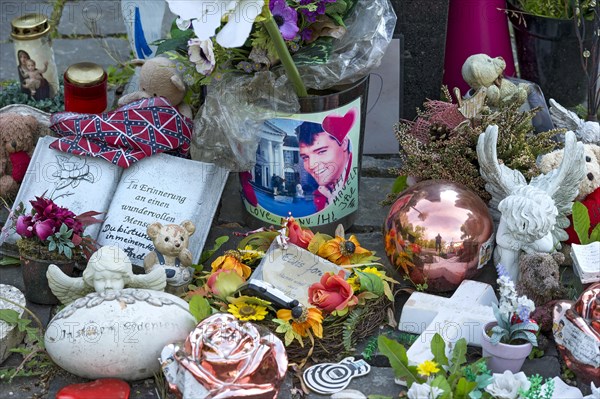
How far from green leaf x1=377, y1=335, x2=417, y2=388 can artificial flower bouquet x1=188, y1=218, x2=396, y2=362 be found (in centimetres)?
19

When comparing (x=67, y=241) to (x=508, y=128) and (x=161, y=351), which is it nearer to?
(x=161, y=351)

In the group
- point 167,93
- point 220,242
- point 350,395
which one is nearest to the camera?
point 350,395

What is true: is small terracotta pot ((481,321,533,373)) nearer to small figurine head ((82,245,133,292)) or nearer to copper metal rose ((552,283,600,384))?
copper metal rose ((552,283,600,384))

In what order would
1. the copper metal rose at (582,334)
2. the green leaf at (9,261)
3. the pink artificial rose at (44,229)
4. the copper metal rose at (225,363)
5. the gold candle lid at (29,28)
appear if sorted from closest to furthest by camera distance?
the copper metal rose at (225,363)
the copper metal rose at (582,334)
the pink artificial rose at (44,229)
the green leaf at (9,261)
the gold candle lid at (29,28)

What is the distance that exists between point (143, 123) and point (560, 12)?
182 cm

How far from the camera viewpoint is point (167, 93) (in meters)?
3.55

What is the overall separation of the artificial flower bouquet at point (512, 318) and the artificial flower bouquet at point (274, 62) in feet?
3.00

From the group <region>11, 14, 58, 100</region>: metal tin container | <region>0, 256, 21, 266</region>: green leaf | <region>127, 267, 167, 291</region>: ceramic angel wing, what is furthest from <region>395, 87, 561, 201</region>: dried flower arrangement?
<region>11, 14, 58, 100</region>: metal tin container

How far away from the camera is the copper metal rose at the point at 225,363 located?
2.57m

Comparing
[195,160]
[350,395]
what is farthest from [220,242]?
[350,395]

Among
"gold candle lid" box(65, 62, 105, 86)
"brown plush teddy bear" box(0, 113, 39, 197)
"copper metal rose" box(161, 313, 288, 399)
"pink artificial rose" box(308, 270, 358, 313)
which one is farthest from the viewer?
"gold candle lid" box(65, 62, 105, 86)

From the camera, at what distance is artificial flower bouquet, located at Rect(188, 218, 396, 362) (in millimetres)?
2867

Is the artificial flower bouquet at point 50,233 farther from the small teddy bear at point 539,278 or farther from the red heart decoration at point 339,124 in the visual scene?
the small teddy bear at point 539,278

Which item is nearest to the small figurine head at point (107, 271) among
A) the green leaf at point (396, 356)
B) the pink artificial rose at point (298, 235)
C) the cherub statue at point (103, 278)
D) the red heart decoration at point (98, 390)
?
the cherub statue at point (103, 278)
